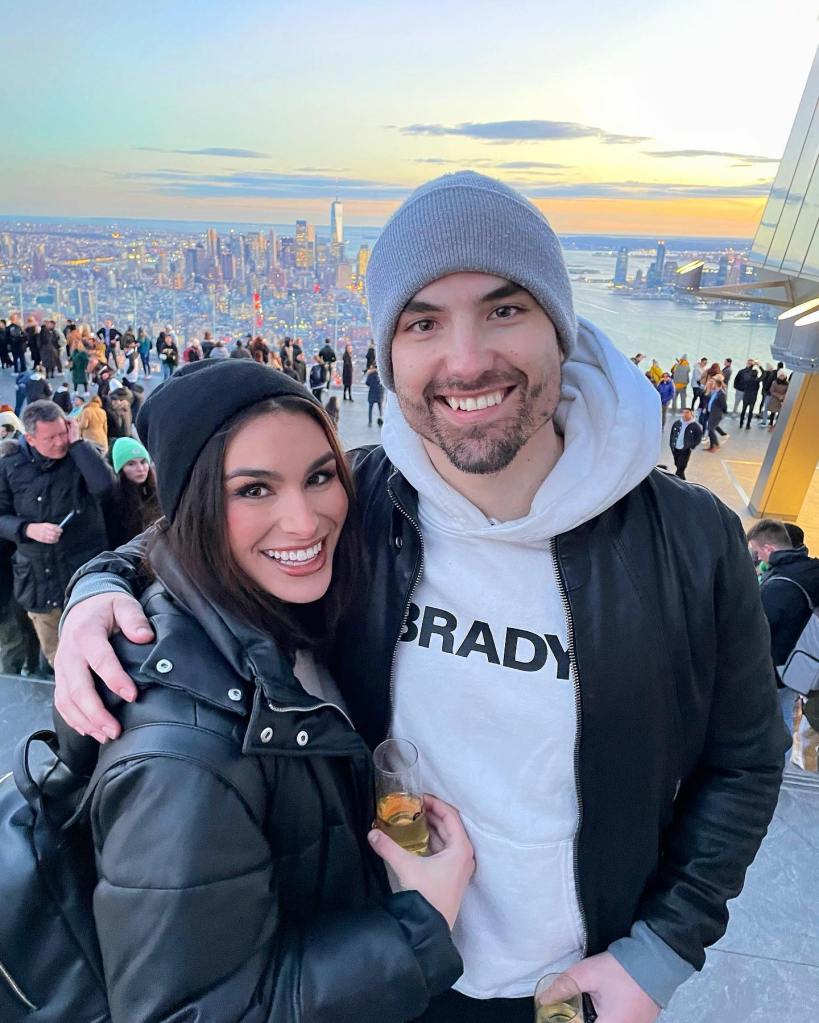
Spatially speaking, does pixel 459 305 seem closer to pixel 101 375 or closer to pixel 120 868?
pixel 120 868

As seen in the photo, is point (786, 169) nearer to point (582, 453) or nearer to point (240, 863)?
point (582, 453)

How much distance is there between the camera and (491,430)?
1.20 metres

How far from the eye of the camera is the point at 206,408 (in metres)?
1.17

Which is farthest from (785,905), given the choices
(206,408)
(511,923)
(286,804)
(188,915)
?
(206,408)

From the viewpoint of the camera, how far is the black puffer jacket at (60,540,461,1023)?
88cm

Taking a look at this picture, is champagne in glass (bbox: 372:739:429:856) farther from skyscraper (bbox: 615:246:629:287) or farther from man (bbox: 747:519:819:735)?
skyscraper (bbox: 615:246:629:287)

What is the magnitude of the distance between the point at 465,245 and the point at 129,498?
3.54 m

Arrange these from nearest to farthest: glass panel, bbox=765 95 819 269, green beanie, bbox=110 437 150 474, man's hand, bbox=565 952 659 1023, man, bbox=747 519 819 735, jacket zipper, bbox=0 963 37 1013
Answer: jacket zipper, bbox=0 963 37 1013 < man's hand, bbox=565 952 659 1023 < man, bbox=747 519 819 735 < green beanie, bbox=110 437 150 474 < glass panel, bbox=765 95 819 269

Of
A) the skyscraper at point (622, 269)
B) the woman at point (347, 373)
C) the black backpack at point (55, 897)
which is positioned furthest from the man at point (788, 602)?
the skyscraper at point (622, 269)

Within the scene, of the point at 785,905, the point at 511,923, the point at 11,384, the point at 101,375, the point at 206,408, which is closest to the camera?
the point at 206,408

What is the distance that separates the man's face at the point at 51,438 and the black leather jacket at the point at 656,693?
10.1 feet

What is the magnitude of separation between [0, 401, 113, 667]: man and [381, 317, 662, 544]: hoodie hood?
3.10 m

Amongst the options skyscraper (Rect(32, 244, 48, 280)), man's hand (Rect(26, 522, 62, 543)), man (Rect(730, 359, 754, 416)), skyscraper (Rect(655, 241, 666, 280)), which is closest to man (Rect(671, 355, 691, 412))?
man (Rect(730, 359, 754, 416))

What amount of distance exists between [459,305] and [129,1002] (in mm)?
1126
